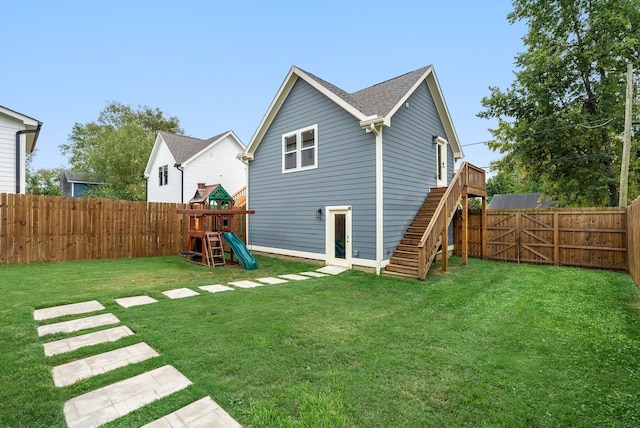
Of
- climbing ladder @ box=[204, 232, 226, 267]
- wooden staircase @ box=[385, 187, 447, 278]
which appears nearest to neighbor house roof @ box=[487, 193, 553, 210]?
wooden staircase @ box=[385, 187, 447, 278]

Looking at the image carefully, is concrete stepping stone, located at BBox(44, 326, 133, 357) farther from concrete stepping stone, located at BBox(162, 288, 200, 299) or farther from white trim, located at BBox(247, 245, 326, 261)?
white trim, located at BBox(247, 245, 326, 261)

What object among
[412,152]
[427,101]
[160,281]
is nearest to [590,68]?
[427,101]

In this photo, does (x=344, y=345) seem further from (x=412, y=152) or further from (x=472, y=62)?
(x=472, y=62)

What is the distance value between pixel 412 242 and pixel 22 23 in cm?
1834

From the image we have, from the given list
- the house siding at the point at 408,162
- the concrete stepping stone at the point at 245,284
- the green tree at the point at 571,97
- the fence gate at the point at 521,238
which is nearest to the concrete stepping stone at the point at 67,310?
the concrete stepping stone at the point at 245,284

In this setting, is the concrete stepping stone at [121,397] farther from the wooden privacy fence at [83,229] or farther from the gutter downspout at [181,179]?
the gutter downspout at [181,179]

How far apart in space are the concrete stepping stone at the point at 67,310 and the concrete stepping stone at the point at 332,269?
199 inches

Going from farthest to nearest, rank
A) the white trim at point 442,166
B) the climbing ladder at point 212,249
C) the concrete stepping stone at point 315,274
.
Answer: the white trim at point 442,166
the climbing ladder at point 212,249
the concrete stepping stone at point 315,274

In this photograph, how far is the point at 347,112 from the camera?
347 inches

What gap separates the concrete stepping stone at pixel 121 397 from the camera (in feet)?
6.90

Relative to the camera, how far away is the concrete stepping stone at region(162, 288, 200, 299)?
215 inches

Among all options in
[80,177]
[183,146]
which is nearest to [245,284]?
[183,146]

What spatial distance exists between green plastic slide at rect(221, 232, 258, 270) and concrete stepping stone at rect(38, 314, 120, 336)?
4449 mm

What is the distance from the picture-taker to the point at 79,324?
3.94 meters
